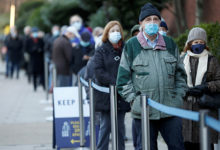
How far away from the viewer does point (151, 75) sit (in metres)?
5.52

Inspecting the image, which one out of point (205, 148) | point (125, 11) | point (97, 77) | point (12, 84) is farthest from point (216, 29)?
point (12, 84)

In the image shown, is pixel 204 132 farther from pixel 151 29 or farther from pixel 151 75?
pixel 151 29

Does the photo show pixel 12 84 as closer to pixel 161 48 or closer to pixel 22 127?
pixel 22 127

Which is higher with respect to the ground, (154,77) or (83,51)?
(83,51)

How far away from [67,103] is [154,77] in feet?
10.4

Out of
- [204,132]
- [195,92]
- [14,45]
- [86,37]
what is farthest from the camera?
[14,45]

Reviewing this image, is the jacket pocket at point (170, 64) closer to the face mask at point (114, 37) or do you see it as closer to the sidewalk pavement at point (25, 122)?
the face mask at point (114, 37)

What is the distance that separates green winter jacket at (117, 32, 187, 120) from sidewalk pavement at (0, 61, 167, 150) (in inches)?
112

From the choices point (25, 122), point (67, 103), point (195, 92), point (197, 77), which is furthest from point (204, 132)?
point (25, 122)

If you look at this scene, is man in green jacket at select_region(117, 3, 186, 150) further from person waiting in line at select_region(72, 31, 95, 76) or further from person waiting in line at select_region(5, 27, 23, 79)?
person waiting in line at select_region(5, 27, 23, 79)

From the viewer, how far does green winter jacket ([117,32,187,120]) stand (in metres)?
5.52

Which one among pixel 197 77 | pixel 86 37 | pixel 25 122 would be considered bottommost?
pixel 25 122

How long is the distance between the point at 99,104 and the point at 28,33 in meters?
13.6

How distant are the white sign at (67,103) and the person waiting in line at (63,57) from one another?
426 centimetres
